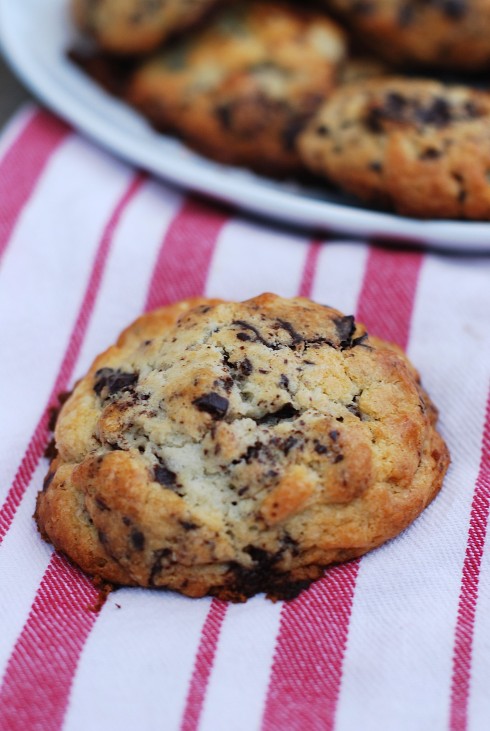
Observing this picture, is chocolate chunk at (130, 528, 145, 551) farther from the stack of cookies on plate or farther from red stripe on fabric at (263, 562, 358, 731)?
the stack of cookies on plate

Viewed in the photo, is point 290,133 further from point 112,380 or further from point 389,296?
point 112,380

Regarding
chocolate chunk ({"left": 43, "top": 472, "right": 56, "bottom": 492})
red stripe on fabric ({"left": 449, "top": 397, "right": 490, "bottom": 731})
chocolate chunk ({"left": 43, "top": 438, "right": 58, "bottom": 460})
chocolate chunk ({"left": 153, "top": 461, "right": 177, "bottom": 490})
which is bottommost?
red stripe on fabric ({"left": 449, "top": 397, "right": 490, "bottom": 731})

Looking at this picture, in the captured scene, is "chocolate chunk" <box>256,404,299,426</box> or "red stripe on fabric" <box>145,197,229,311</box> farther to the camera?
"red stripe on fabric" <box>145,197,229,311</box>

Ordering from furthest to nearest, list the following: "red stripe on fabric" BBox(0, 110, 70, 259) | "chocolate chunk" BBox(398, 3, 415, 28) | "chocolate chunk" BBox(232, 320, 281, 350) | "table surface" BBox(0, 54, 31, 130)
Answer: "table surface" BBox(0, 54, 31, 130) → "chocolate chunk" BBox(398, 3, 415, 28) → "red stripe on fabric" BBox(0, 110, 70, 259) → "chocolate chunk" BBox(232, 320, 281, 350)

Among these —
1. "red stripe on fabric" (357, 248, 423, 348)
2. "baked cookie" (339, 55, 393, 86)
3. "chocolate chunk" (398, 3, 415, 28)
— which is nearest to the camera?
"red stripe on fabric" (357, 248, 423, 348)

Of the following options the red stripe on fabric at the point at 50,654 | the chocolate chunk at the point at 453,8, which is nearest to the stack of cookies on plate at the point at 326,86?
the chocolate chunk at the point at 453,8

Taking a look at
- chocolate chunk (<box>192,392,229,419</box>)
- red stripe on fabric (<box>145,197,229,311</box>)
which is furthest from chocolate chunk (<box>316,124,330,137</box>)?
chocolate chunk (<box>192,392,229,419</box>)

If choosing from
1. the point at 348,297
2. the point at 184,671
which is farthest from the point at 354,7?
the point at 184,671

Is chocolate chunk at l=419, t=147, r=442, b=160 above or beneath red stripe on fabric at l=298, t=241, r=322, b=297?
above
